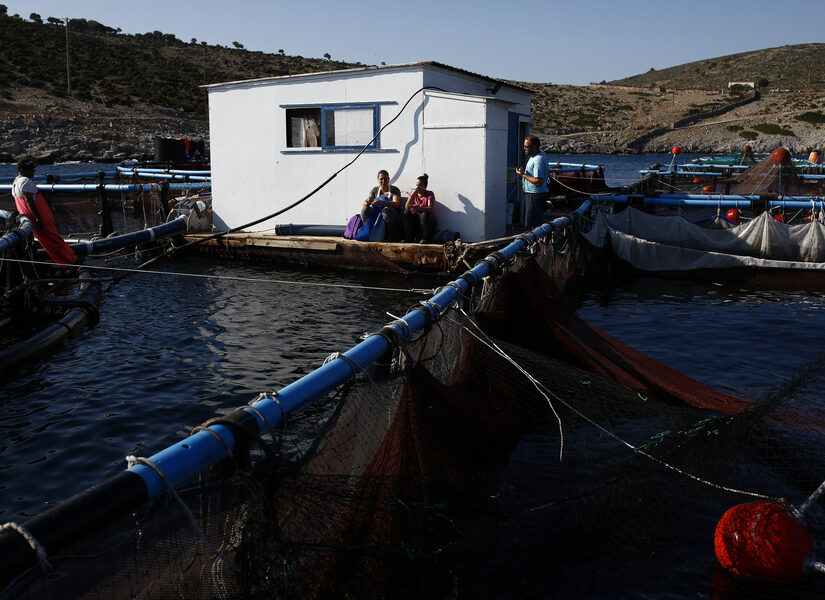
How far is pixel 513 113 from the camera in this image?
698 inches

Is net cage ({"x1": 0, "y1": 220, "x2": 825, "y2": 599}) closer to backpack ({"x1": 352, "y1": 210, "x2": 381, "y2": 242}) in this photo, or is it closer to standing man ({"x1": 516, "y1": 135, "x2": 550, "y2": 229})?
standing man ({"x1": 516, "y1": 135, "x2": 550, "y2": 229})

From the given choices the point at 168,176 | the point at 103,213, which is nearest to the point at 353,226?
the point at 103,213

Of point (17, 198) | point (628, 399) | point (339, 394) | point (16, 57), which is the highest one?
point (16, 57)

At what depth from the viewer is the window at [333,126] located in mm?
15484

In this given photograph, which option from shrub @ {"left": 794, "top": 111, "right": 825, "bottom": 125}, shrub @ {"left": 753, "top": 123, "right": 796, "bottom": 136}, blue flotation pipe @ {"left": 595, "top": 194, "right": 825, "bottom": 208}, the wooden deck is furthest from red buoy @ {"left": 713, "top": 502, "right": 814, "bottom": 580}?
shrub @ {"left": 794, "top": 111, "right": 825, "bottom": 125}

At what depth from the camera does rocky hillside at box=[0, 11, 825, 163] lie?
60.7m

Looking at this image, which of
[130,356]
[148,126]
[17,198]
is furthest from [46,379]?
[148,126]

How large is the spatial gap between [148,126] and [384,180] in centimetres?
5641

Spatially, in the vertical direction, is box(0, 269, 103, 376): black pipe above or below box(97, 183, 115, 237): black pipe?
below

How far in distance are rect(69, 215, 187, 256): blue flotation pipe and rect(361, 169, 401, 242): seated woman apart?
4999 millimetres

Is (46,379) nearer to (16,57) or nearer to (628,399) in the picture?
(628,399)

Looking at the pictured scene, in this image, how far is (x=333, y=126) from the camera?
52.1 ft

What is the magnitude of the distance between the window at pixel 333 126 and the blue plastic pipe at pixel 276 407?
10911 millimetres

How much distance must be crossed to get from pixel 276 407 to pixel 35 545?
1.25 metres
